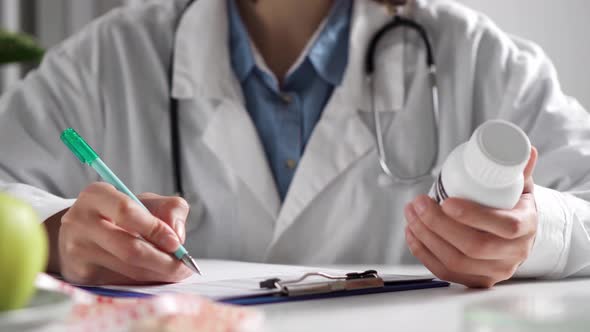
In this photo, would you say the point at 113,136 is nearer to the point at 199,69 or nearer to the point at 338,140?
the point at 199,69

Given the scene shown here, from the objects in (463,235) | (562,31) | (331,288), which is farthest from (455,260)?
(562,31)

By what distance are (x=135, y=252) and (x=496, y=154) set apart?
1.18 ft

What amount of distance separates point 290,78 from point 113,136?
0.32 m

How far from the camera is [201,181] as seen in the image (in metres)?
1.25

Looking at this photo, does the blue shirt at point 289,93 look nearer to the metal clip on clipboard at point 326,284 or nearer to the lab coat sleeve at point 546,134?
the lab coat sleeve at point 546,134

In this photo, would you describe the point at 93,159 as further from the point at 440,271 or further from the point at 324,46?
the point at 324,46

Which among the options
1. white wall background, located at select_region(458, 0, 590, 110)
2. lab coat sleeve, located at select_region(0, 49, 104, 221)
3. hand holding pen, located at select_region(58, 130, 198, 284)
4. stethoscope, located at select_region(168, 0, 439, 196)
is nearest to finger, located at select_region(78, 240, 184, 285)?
hand holding pen, located at select_region(58, 130, 198, 284)

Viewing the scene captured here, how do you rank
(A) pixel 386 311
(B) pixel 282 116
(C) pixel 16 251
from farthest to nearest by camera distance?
(B) pixel 282 116 → (A) pixel 386 311 → (C) pixel 16 251

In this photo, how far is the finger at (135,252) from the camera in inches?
29.4

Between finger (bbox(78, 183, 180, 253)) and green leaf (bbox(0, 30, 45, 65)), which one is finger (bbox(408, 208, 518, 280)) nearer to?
finger (bbox(78, 183, 180, 253))

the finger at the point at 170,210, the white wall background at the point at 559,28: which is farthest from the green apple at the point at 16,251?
the white wall background at the point at 559,28

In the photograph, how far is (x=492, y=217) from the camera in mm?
688

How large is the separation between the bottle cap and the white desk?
10 cm

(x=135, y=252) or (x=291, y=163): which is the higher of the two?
(x=135, y=252)
